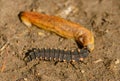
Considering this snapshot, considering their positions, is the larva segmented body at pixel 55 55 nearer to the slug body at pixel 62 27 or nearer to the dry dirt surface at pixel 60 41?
the dry dirt surface at pixel 60 41

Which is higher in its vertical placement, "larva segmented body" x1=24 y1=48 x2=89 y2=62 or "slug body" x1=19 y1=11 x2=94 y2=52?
"slug body" x1=19 y1=11 x2=94 y2=52

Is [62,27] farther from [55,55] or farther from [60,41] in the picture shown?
[55,55]

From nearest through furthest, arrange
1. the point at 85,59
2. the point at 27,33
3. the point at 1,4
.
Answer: the point at 85,59, the point at 27,33, the point at 1,4

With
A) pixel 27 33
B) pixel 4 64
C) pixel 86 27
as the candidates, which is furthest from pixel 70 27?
pixel 4 64

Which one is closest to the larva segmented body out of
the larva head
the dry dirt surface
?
the dry dirt surface

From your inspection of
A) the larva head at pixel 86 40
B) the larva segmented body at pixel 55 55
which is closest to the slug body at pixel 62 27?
the larva head at pixel 86 40

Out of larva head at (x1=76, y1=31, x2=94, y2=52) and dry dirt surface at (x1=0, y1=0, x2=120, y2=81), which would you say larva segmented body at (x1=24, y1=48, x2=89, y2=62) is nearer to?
dry dirt surface at (x1=0, y1=0, x2=120, y2=81)

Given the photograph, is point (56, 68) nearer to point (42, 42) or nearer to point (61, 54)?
point (61, 54)

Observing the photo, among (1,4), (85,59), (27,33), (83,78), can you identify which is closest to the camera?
(83,78)

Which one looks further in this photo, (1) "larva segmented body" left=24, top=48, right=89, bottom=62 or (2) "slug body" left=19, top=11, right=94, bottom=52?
(2) "slug body" left=19, top=11, right=94, bottom=52
